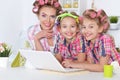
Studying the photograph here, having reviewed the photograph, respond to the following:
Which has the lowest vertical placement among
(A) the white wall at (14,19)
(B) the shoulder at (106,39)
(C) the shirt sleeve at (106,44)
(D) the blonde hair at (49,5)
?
A: (A) the white wall at (14,19)

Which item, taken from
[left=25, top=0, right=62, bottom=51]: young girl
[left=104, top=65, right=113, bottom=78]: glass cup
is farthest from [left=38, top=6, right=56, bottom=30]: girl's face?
[left=104, top=65, right=113, bottom=78]: glass cup

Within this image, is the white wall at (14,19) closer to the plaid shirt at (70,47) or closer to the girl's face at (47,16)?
the girl's face at (47,16)

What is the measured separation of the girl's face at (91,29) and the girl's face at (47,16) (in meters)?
0.35

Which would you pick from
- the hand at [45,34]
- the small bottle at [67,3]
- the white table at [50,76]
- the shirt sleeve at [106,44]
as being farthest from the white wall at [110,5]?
the white table at [50,76]

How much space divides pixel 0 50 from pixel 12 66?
0.38ft

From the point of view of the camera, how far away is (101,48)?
1562 millimetres

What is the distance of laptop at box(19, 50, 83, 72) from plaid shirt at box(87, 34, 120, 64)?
22cm

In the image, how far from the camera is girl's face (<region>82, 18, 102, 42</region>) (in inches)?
64.0

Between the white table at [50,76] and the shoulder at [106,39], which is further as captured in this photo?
the shoulder at [106,39]

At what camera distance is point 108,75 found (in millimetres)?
1322

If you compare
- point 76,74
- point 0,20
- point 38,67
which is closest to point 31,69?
point 38,67

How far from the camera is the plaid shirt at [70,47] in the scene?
1.68m

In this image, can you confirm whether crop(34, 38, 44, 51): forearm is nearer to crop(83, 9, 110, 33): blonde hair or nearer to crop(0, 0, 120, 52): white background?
crop(83, 9, 110, 33): blonde hair

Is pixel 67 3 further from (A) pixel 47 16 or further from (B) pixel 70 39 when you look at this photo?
(B) pixel 70 39
